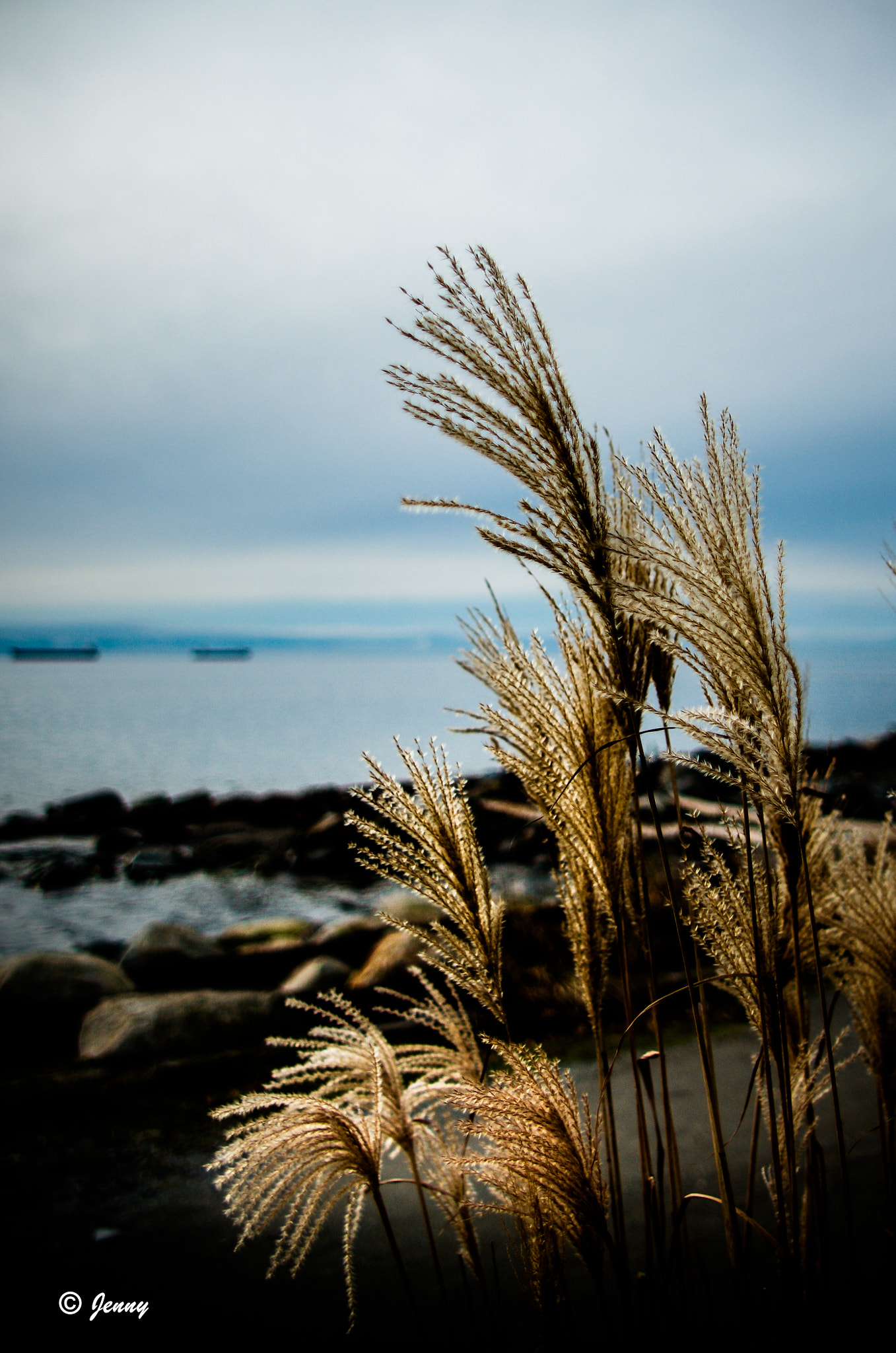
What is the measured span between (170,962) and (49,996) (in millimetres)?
958

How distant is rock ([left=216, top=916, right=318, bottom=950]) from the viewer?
5.92 meters

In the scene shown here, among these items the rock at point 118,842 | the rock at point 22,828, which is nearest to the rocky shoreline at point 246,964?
the rock at point 118,842

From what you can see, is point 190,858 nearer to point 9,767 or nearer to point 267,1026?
point 267,1026

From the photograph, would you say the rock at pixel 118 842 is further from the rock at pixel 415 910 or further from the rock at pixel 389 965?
the rock at pixel 389 965

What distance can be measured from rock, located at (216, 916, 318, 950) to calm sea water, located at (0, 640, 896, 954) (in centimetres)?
184

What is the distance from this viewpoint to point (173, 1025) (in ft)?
13.1

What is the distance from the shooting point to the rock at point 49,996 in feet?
14.0

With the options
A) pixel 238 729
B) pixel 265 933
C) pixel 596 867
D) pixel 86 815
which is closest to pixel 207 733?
pixel 238 729

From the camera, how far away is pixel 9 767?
61.9ft

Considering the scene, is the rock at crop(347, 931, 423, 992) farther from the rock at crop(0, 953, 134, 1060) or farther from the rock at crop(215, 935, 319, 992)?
the rock at crop(0, 953, 134, 1060)

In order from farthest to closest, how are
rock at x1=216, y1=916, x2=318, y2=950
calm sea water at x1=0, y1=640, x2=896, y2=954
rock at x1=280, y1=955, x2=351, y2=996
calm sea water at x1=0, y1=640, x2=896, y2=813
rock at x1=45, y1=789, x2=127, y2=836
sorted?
calm sea water at x1=0, y1=640, x2=896, y2=813
rock at x1=45, y1=789, x2=127, y2=836
calm sea water at x1=0, y1=640, x2=896, y2=954
rock at x1=216, y1=916, x2=318, y2=950
rock at x1=280, y1=955, x2=351, y2=996

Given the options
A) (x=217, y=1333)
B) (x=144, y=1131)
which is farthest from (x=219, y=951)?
(x=217, y=1333)

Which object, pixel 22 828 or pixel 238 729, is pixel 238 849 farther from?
pixel 238 729

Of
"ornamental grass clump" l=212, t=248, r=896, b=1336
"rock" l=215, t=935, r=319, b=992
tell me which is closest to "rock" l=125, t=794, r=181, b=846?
"rock" l=215, t=935, r=319, b=992
